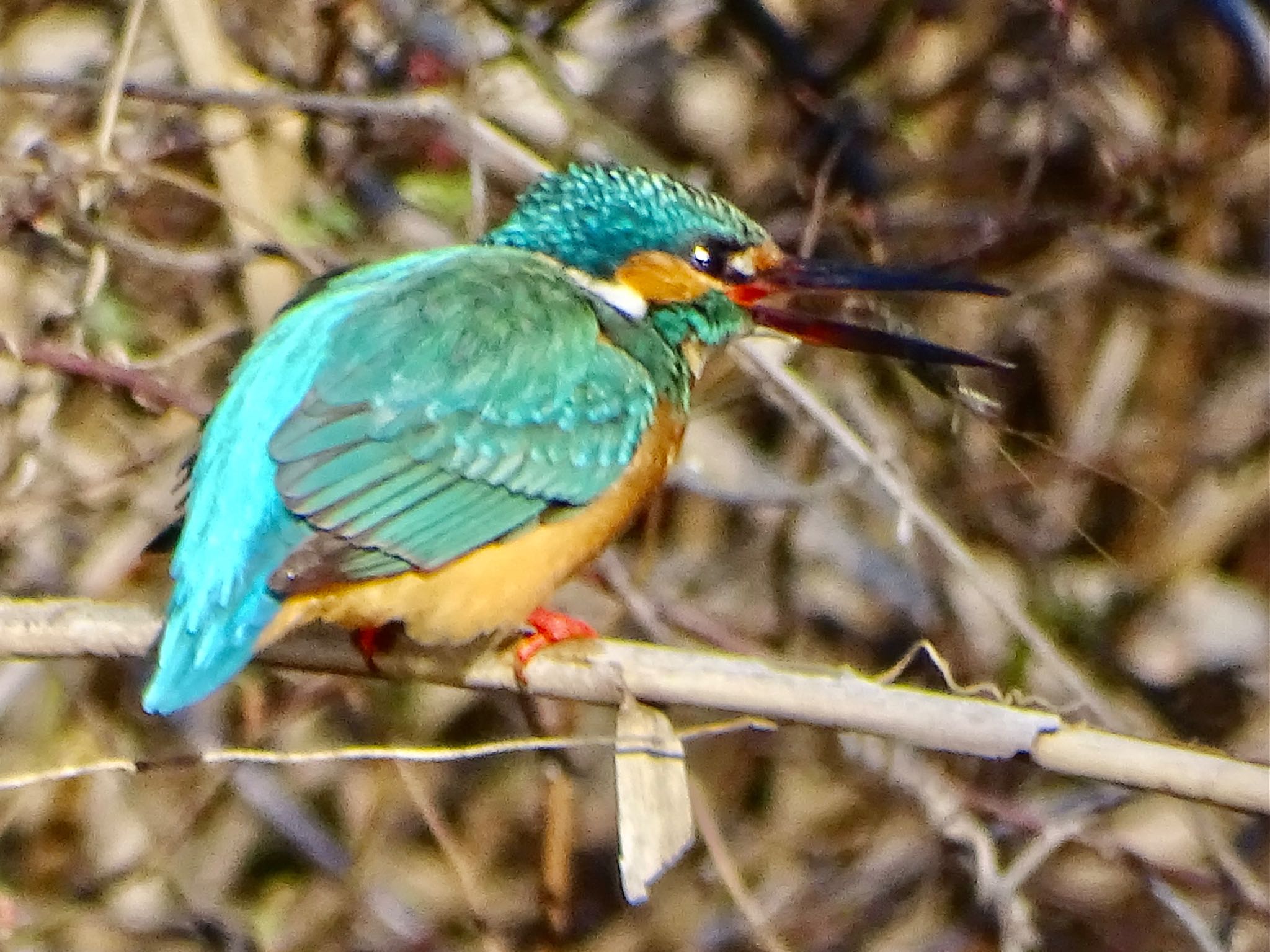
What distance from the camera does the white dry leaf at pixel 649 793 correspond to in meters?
1.97

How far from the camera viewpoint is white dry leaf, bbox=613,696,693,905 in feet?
6.46

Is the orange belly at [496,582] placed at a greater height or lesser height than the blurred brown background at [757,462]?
greater

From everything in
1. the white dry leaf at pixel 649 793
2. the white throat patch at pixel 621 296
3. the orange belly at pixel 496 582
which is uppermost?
the white throat patch at pixel 621 296

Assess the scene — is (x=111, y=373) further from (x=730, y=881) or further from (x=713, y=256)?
(x=730, y=881)

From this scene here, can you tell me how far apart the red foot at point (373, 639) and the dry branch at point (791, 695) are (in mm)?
72

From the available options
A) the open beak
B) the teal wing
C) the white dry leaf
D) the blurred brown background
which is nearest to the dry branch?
the white dry leaf

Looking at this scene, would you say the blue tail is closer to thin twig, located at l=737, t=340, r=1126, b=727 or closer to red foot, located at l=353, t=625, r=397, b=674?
red foot, located at l=353, t=625, r=397, b=674

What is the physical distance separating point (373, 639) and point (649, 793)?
53cm

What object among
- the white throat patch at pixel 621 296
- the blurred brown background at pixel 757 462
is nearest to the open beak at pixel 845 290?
the white throat patch at pixel 621 296

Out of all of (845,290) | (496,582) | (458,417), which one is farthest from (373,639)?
(845,290)

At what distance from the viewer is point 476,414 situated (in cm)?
237

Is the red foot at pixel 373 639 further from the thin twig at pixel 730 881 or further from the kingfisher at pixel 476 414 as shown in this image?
the thin twig at pixel 730 881

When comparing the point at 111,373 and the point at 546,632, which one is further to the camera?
the point at 111,373

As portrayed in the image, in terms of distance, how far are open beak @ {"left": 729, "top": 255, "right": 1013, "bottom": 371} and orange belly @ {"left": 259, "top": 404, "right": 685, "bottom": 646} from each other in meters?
0.20
